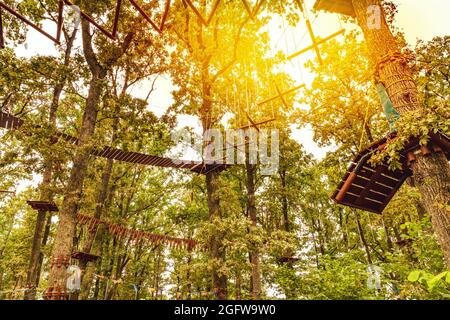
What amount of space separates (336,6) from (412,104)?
338cm

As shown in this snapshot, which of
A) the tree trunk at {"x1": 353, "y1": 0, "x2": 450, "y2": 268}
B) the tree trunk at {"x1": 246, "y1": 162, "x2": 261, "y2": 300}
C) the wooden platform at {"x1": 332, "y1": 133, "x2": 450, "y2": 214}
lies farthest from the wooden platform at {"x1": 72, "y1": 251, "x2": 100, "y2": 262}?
the tree trunk at {"x1": 353, "y1": 0, "x2": 450, "y2": 268}

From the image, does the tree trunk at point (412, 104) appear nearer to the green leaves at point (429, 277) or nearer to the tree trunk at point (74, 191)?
the green leaves at point (429, 277)

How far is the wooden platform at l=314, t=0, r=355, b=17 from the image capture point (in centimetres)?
677

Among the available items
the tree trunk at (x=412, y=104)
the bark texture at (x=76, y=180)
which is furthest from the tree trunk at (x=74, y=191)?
the tree trunk at (x=412, y=104)

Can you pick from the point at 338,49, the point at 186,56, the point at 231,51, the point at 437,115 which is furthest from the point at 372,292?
Result: the point at 186,56

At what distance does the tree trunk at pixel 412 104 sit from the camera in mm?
4247

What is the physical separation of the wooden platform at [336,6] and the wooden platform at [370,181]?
3.77m

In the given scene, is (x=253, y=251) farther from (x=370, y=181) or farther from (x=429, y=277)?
(x=429, y=277)

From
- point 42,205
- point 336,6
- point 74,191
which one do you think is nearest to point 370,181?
point 336,6

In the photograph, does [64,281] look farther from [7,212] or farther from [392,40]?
[7,212]

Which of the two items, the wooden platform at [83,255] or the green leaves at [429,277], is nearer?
the green leaves at [429,277]

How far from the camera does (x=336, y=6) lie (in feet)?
22.6

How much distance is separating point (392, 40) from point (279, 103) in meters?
10.7

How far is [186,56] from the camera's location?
1211 cm
